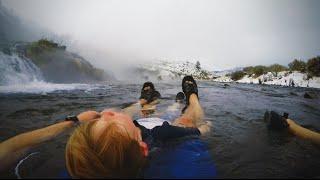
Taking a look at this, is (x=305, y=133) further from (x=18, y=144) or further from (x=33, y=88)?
(x=33, y=88)

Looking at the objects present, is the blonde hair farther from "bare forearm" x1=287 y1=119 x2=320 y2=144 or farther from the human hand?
"bare forearm" x1=287 y1=119 x2=320 y2=144

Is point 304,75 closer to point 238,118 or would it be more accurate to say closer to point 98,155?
point 238,118

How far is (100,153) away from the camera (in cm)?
181

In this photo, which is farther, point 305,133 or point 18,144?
point 305,133

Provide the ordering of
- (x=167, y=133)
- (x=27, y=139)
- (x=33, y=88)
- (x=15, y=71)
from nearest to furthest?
(x=27, y=139), (x=167, y=133), (x=33, y=88), (x=15, y=71)

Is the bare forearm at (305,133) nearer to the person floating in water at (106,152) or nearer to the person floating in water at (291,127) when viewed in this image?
the person floating in water at (291,127)

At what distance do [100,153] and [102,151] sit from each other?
2 centimetres

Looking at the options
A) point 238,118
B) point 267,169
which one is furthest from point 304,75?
point 267,169

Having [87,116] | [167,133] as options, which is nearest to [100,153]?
[167,133]

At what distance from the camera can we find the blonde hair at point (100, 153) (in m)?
1.81

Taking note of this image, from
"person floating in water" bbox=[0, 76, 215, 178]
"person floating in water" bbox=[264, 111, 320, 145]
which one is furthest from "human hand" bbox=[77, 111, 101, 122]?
"person floating in water" bbox=[264, 111, 320, 145]

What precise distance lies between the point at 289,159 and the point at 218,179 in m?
1.26

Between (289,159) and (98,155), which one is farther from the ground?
(98,155)

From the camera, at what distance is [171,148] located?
2924 mm
